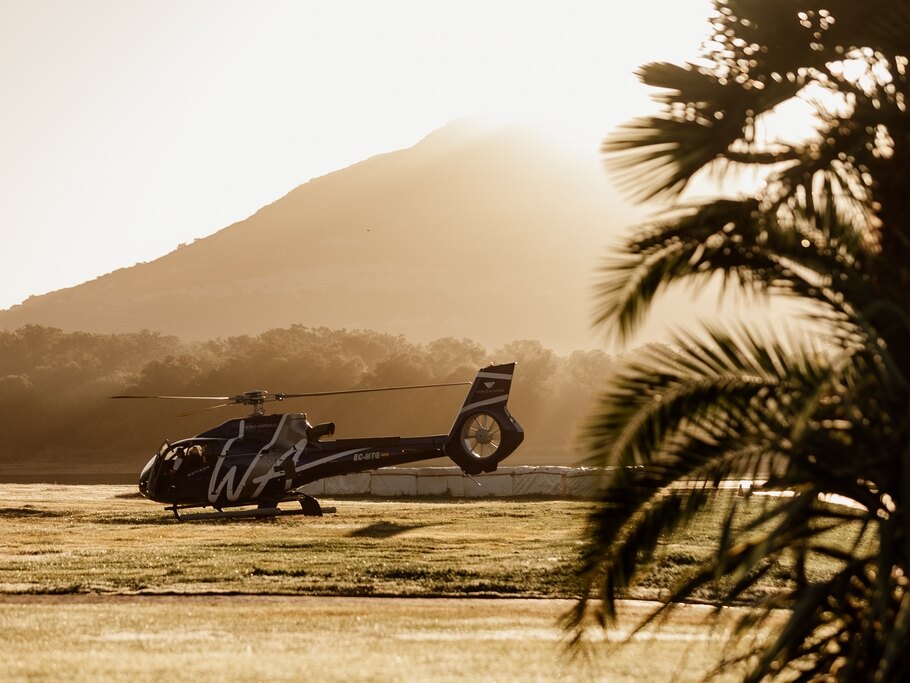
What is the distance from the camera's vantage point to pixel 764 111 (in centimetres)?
782

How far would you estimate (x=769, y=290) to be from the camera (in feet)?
25.4

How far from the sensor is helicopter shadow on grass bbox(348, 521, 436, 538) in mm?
25062

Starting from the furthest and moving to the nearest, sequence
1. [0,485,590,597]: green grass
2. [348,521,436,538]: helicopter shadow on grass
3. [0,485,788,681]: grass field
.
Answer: [348,521,436,538]: helicopter shadow on grass < [0,485,590,597]: green grass < [0,485,788,681]: grass field

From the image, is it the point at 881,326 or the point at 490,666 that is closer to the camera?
the point at 881,326

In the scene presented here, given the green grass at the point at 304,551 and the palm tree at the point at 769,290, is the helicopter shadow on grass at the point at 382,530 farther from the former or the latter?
the palm tree at the point at 769,290

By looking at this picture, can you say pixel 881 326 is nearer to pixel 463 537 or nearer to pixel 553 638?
pixel 553 638

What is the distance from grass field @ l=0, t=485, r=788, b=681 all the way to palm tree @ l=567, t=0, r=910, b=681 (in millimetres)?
1280

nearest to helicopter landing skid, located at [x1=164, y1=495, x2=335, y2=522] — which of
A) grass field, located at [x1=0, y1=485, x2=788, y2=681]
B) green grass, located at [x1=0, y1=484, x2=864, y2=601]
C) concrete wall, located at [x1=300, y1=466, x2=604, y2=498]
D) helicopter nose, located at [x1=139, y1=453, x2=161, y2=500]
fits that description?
green grass, located at [x1=0, y1=484, x2=864, y2=601]

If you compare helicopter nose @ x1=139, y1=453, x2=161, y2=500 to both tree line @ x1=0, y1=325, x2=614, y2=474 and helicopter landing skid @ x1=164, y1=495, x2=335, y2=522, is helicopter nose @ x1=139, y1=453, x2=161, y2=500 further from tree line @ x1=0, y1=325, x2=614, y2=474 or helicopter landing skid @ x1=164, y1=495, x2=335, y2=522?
tree line @ x1=0, y1=325, x2=614, y2=474

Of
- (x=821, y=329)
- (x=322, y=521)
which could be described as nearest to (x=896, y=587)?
(x=821, y=329)

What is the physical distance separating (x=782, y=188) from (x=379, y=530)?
1988 cm

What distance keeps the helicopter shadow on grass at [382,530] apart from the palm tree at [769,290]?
17230 millimetres

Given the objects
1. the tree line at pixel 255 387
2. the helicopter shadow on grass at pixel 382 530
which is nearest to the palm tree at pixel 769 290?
the helicopter shadow on grass at pixel 382 530

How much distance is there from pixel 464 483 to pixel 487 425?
23.6 ft
